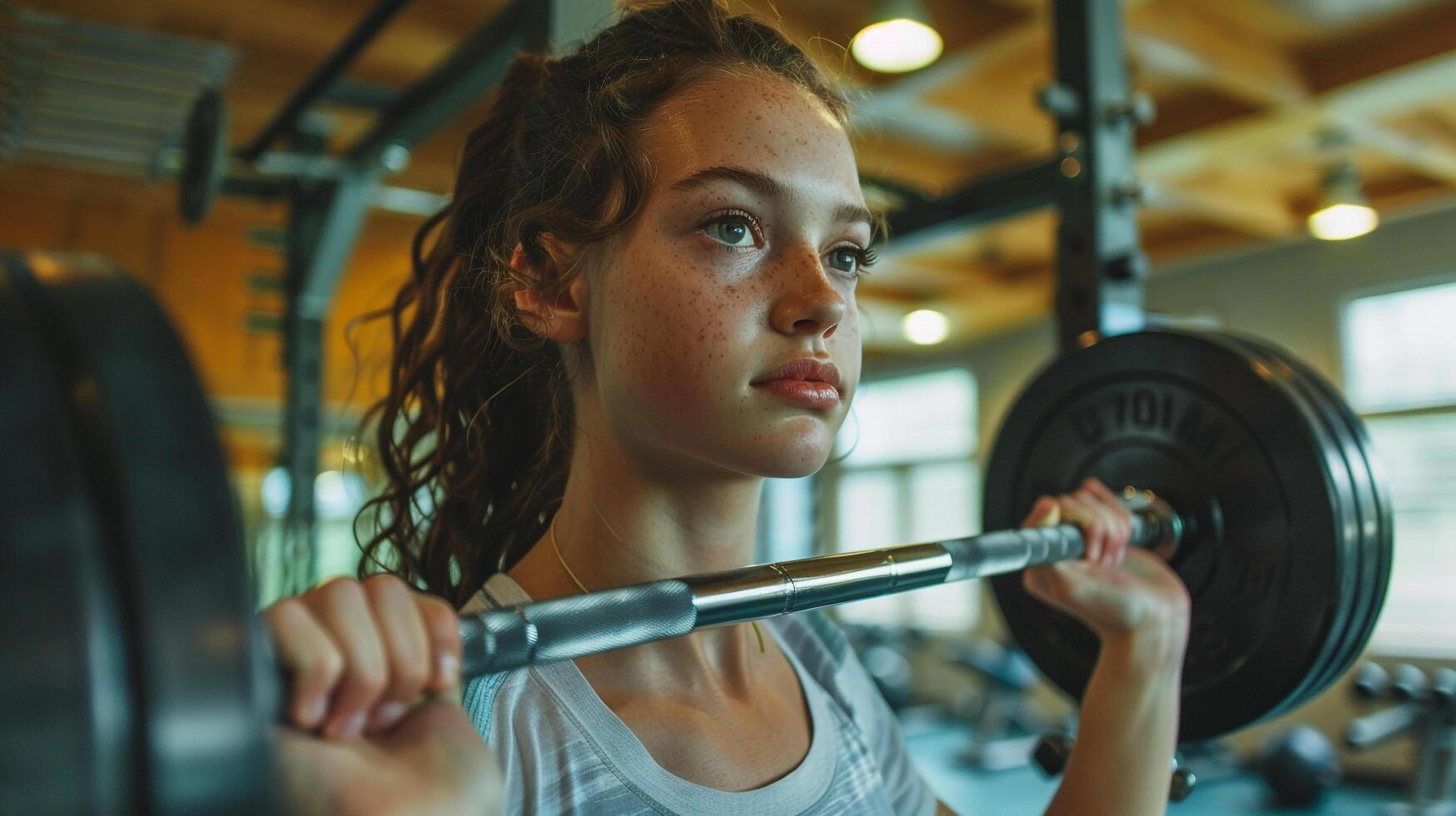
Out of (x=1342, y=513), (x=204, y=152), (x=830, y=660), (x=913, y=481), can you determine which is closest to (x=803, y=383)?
(x=830, y=660)

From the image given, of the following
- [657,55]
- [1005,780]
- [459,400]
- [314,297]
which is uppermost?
[314,297]

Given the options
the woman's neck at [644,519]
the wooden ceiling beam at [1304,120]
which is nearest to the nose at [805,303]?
the woman's neck at [644,519]

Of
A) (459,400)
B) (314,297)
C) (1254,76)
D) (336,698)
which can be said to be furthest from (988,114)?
(336,698)

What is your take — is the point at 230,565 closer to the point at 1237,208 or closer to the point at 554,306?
the point at 554,306

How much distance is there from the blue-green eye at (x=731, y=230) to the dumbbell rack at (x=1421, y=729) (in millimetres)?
4306

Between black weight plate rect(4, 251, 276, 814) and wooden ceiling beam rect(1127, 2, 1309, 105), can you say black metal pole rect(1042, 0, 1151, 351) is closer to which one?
black weight plate rect(4, 251, 276, 814)

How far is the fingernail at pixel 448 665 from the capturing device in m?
0.54

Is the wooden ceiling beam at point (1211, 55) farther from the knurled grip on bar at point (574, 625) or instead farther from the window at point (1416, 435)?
the knurled grip on bar at point (574, 625)

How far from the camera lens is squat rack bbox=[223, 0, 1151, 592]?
5.38 feet

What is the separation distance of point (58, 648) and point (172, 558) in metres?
0.05

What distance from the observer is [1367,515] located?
1.14 metres

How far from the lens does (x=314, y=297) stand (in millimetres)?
2967

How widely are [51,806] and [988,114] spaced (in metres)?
4.03

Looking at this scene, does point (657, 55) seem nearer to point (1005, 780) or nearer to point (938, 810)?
point (938, 810)
